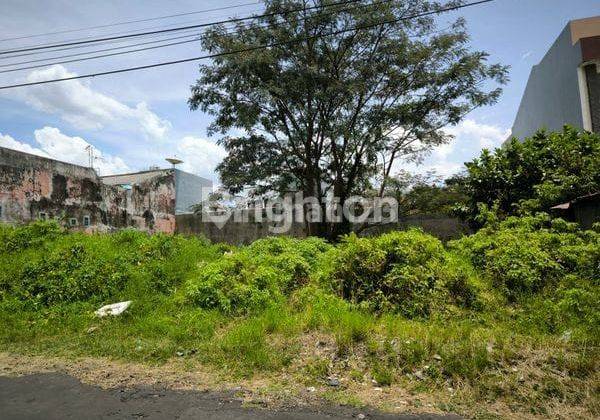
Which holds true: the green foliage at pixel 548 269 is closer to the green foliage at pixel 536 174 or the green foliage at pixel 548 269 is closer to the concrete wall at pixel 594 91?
the green foliage at pixel 536 174

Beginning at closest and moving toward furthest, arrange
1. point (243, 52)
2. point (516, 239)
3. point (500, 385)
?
1. point (500, 385)
2. point (516, 239)
3. point (243, 52)

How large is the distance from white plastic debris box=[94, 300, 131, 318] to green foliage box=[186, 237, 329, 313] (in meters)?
0.99

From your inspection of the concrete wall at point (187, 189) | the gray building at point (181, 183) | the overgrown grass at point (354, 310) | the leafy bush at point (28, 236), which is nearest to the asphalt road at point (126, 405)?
the overgrown grass at point (354, 310)

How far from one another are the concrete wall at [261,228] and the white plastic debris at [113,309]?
874 centimetres

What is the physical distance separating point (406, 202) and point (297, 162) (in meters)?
3.97

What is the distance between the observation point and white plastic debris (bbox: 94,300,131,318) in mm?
6207

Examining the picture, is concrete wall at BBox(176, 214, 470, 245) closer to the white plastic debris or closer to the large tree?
the large tree

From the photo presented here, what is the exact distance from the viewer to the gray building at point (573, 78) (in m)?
12.3

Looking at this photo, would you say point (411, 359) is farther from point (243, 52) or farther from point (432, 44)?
point (432, 44)

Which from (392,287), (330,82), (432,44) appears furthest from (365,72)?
(392,287)

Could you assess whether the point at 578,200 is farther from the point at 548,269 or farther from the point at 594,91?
the point at 594,91

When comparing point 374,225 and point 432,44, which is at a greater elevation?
point 432,44

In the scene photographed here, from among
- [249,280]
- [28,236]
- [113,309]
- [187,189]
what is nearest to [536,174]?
[249,280]

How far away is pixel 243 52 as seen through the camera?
12234 millimetres
